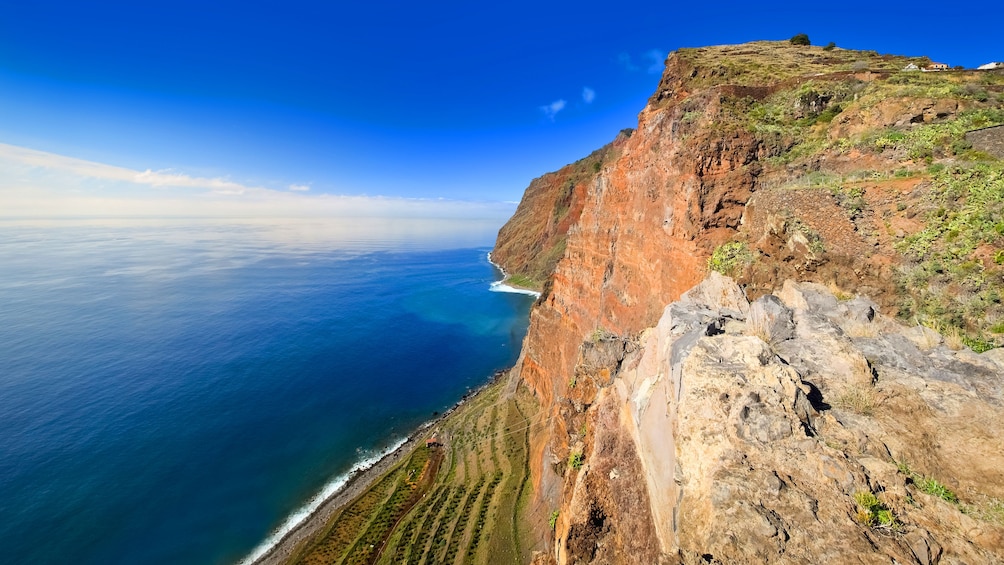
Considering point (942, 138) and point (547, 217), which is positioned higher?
point (547, 217)

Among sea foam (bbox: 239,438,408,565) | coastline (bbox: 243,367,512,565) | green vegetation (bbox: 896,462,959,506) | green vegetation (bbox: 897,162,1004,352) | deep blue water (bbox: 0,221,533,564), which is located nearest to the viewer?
green vegetation (bbox: 896,462,959,506)

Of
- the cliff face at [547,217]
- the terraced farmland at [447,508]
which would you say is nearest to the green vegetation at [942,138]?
the terraced farmland at [447,508]

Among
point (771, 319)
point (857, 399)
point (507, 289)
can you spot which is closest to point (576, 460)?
point (771, 319)

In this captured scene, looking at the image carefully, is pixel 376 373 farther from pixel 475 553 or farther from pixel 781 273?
pixel 781 273

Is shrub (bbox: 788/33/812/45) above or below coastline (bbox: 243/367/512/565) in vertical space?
above

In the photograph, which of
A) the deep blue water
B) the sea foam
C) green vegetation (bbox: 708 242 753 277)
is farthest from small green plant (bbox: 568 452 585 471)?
the deep blue water

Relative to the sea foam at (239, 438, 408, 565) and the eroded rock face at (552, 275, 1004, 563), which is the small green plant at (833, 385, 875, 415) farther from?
the sea foam at (239, 438, 408, 565)

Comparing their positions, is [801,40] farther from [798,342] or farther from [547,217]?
[547,217]
